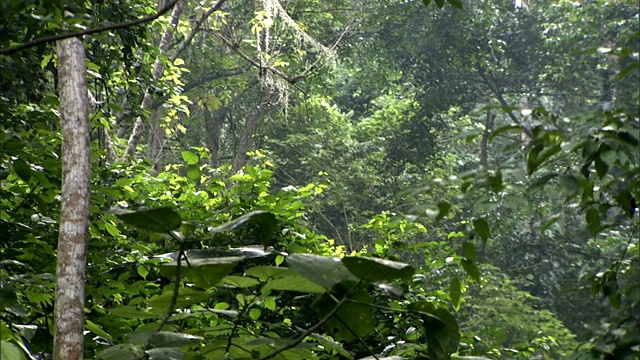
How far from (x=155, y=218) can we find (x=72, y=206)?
3.88 feet

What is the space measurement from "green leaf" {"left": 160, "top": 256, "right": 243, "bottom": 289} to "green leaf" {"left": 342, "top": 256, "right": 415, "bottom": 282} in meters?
0.12

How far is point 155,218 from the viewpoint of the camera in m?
0.81

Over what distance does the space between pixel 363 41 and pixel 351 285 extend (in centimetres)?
1427

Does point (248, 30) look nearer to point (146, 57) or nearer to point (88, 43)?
point (146, 57)

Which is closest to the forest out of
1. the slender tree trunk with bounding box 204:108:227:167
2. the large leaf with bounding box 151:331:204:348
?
the large leaf with bounding box 151:331:204:348

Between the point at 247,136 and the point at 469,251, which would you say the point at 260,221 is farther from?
the point at 247,136

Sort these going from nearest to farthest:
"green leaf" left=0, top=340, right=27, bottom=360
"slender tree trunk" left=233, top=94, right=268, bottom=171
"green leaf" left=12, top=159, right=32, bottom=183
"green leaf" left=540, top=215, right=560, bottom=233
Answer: "green leaf" left=0, top=340, right=27, bottom=360 < "green leaf" left=540, top=215, right=560, bottom=233 < "green leaf" left=12, top=159, right=32, bottom=183 < "slender tree trunk" left=233, top=94, right=268, bottom=171

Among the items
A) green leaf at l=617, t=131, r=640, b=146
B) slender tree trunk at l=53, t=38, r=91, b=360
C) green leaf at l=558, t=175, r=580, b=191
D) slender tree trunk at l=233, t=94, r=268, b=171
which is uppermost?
green leaf at l=617, t=131, r=640, b=146

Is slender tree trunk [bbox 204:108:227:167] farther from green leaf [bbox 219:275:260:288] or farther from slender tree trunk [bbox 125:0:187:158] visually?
green leaf [bbox 219:275:260:288]

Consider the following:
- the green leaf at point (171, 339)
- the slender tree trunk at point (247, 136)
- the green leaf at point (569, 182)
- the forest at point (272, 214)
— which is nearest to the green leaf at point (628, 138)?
the forest at point (272, 214)

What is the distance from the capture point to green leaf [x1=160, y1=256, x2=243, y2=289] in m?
0.83

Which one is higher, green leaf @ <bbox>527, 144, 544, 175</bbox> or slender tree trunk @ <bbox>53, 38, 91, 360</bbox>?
green leaf @ <bbox>527, 144, 544, 175</bbox>

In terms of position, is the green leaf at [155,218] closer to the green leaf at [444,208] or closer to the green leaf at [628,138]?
the green leaf at [444,208]

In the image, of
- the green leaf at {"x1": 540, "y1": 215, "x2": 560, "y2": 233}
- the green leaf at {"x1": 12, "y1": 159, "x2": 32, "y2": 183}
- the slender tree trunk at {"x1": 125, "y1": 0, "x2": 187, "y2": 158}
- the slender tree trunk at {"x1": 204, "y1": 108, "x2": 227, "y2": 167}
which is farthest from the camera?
the slender tree trunk at {"x1": 204, "y1": 108, "x2": 227, "y2": 167}
